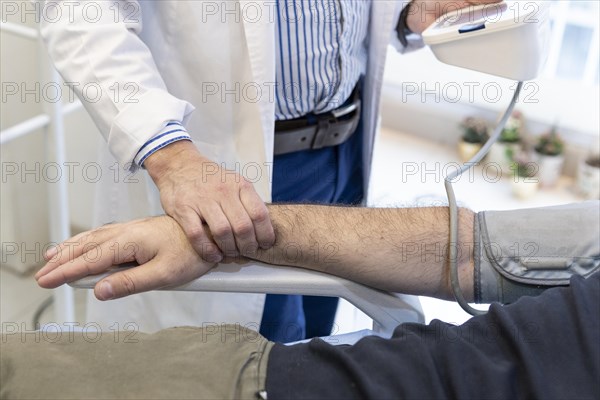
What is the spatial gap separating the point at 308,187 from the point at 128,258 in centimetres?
54

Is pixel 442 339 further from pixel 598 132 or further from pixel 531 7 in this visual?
pixel 598 132

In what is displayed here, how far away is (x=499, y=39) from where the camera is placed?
1.09 m

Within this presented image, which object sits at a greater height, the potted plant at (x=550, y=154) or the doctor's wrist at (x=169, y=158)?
the doctor's wrist at (x=169, y=158)

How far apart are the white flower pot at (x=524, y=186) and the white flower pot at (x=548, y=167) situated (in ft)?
0.19

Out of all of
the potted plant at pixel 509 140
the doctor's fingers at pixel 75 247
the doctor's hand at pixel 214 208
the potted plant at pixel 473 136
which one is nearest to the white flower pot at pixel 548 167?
the potted plant at pixel 509 140

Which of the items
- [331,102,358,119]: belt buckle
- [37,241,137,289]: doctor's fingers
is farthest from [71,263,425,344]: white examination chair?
[331,102,358,119]: belt buckle

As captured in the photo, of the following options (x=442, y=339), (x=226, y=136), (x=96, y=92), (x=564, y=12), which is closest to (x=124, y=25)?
(x=96, y=92)

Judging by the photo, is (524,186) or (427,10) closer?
(427,10)

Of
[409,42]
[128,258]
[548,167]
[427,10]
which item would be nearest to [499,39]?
[427,10]

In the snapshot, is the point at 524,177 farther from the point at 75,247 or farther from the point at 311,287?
the point at 75,247

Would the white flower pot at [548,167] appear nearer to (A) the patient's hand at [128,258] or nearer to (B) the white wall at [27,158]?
(B) the white wall at [27,158]

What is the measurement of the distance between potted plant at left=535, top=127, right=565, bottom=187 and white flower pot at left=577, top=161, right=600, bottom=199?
3.4 inches

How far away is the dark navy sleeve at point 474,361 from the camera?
0.74 m

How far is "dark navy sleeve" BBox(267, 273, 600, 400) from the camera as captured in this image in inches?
29.3
